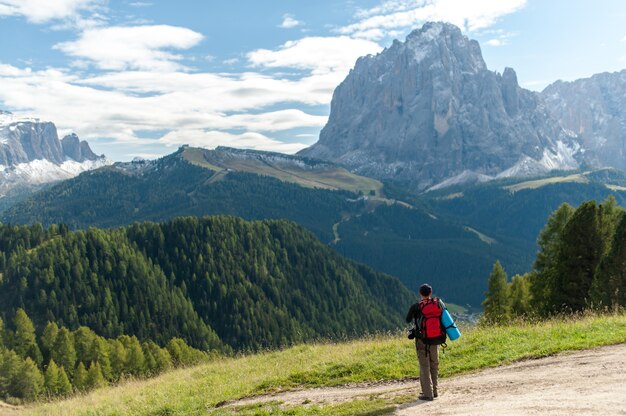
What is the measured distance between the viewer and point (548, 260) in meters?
54.7

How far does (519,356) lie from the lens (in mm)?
21500

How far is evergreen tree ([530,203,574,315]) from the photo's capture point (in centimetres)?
5022

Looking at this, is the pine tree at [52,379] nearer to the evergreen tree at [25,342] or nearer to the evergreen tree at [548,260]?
the evergreen tree at [25,342]

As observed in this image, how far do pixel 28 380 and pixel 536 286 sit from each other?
72.4 m

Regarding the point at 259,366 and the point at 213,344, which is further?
the point at 213,344

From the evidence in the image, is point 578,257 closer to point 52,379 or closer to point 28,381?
point 52,379

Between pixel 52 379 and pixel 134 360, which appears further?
pixel 134 360

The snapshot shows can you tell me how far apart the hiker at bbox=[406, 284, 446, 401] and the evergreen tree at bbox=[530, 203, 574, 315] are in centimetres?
3712

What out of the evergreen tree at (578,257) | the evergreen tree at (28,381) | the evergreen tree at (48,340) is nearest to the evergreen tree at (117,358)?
the evergreen tree at (28,381)

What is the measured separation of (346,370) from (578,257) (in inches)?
1323

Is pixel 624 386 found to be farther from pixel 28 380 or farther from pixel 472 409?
pixel 28 380

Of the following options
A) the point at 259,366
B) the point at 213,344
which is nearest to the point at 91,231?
the point at 213,344

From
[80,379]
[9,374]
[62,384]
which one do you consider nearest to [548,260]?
[80,379]

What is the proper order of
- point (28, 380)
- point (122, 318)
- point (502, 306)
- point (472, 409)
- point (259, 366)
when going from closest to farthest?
point (472, 409) → point (259, 366) → point (502, 306) → point (28, 380) → point (122, 318)
